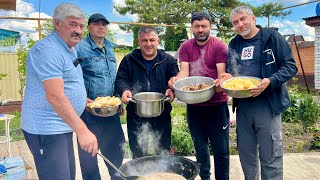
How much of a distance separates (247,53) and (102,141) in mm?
1747

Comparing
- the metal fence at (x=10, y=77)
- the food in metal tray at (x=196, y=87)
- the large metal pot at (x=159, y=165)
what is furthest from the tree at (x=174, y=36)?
the large metal pot at (x=159, y=165)

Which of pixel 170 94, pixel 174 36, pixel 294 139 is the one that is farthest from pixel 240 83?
pixel 174 36

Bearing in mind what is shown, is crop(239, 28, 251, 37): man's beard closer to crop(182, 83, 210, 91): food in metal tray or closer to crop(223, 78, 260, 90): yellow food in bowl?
crop(223, 78, 260, 90): yellow food in bowl

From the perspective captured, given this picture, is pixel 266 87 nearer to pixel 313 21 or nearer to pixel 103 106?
pixel 103 106

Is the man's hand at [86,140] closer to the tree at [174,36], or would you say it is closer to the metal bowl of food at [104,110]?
the metal bowl of food at [104,110]

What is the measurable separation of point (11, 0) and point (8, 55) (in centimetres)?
564

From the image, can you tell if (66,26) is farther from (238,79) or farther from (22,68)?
(22,68)

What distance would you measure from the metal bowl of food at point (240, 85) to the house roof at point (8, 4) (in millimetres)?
2977

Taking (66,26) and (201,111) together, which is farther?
(201,111)

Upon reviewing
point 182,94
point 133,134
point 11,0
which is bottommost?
point 133,134

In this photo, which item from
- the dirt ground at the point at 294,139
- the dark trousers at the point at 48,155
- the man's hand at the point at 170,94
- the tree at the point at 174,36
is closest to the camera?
the dark trousers at the point at 48,155

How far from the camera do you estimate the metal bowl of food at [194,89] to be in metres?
2.58

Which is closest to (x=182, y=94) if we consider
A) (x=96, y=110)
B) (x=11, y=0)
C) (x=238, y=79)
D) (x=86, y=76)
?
(x=238, y=79)

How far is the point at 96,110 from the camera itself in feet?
8.71
